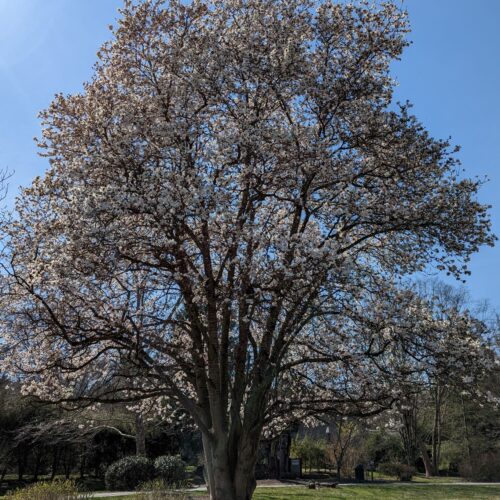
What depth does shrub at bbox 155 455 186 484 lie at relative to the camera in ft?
59.0

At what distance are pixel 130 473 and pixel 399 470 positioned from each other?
15.8 m

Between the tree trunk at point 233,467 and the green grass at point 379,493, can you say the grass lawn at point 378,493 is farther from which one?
the tree trunk at point 233,467

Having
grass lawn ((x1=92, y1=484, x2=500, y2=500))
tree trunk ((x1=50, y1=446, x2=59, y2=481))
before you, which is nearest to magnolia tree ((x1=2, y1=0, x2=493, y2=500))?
grass lawn ((x1=92, y1=484, x2=500, y2=500))

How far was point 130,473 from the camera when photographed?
1895 cm

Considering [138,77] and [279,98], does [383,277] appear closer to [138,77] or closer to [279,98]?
[279,98]

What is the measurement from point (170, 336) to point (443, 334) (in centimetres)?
594

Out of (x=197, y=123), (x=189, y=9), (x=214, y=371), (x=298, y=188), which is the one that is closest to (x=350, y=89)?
(x=298, y=188)

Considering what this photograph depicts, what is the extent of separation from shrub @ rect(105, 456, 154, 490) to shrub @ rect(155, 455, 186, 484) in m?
0.60

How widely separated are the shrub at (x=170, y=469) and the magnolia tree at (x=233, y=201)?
8.06m

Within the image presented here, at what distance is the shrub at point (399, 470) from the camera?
27.9 meters

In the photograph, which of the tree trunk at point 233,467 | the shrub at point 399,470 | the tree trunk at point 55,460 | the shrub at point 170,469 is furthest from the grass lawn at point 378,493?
the tree trunk at point 55,460

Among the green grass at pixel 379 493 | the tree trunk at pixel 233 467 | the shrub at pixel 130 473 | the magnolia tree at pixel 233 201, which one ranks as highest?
the magnolia tree at pixel 233 201

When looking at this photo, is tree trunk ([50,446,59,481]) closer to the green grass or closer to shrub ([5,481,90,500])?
the green grass

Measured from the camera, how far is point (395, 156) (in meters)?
10.1
